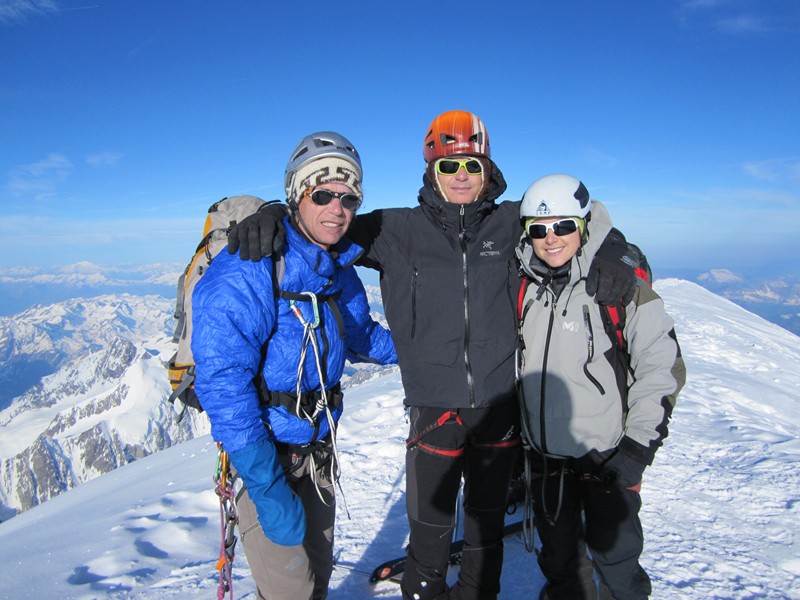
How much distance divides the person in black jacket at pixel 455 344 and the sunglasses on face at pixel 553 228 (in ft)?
1.06

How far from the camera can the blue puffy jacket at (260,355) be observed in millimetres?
2543

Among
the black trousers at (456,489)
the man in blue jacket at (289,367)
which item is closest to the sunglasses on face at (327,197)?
the man in blue jacket at (289,367)

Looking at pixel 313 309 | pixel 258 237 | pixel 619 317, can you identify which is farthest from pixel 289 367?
pixel 619 317

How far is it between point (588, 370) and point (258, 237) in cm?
254

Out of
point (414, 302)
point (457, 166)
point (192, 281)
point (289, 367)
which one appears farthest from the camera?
point (457, 166)

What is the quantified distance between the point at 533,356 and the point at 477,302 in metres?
0.62

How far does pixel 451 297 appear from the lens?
363cm

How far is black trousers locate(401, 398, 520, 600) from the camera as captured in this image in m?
3.73

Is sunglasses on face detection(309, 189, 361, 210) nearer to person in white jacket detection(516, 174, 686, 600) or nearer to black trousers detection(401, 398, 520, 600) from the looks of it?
person in white jacket detection(516, 174, 686, 600)

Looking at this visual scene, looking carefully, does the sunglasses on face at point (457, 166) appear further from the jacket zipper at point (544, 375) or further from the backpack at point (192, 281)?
the backpack at point (192, 281)

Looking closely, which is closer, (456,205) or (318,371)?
(318,371)

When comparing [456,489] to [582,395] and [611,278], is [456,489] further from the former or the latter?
[611,278]

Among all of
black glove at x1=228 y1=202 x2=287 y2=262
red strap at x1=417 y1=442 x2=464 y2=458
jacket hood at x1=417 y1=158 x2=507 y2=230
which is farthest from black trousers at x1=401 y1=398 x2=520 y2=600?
black glove at x1=228 y1=202 x2=287 y2=262

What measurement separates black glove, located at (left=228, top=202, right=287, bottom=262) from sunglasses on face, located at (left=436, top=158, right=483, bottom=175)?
5.51 feet
